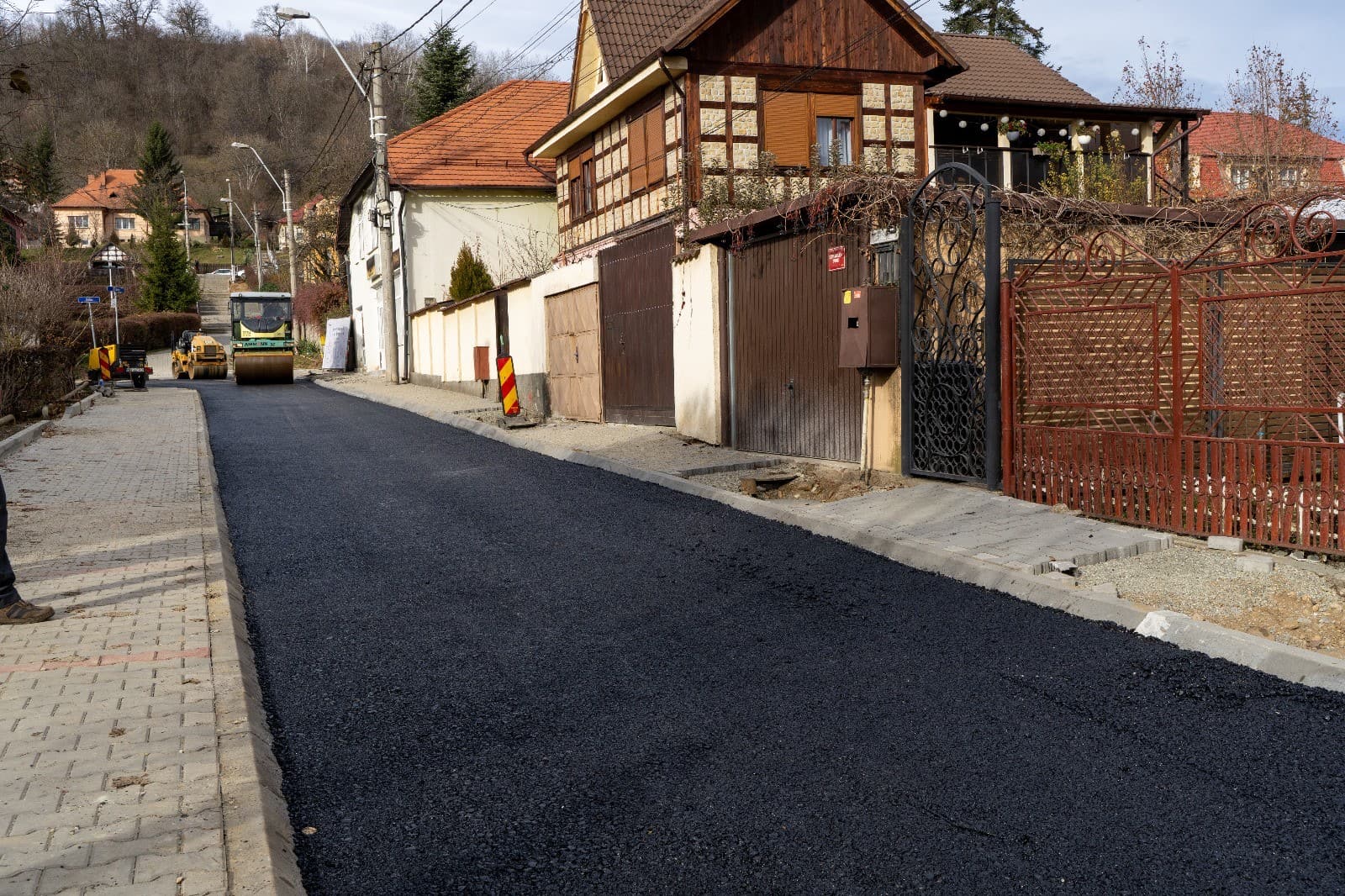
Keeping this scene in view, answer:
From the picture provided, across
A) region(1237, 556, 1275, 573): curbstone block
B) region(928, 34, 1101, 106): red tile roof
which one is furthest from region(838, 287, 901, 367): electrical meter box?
region(928, 34, 1101, 106): red tile roof

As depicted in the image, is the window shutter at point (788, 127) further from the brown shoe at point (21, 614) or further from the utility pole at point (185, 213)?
the utility pole at point (185, 213)

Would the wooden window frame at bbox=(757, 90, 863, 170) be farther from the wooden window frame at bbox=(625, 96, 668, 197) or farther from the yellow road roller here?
the yellow road roller

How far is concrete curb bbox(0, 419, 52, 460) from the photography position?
14951 mm

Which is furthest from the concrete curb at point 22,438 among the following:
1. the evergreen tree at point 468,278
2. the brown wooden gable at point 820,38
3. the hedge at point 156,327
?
the hedge at point 156,327

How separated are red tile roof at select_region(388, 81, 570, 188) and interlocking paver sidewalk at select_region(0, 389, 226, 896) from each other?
27.4 meters

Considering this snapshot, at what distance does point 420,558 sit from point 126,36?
70.1 metres

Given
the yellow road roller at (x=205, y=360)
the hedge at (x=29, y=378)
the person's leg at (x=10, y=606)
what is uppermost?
the yellow road roller at (x=205, y=360)

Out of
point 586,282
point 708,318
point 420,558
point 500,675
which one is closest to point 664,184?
point 586,282

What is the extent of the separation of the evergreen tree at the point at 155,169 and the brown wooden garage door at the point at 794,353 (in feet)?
267

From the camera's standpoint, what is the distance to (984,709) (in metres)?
4.63

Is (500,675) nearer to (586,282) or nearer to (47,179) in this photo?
(586,282)

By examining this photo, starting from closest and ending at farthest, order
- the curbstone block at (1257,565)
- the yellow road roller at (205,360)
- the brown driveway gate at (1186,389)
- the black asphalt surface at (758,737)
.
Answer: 1. the black asphalt surface at (758,737)
2. the curbstone block at (1257,565)
3. the brown driveway gate at (1186,389)
4. the yellow road roller at (205,360)

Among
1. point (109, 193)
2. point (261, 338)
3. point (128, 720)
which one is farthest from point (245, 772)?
point (109, 193)

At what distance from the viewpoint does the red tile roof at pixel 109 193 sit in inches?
3629
